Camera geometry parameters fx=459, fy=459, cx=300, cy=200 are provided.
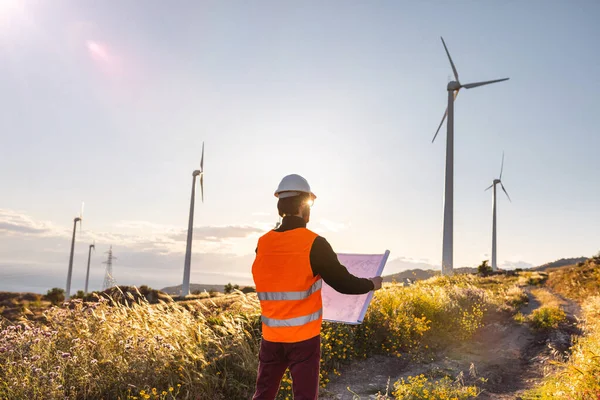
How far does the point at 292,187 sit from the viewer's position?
4.78m

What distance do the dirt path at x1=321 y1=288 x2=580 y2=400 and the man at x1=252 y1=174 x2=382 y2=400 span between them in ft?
10.8

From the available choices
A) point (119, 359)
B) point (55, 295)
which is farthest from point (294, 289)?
point (55, 295)

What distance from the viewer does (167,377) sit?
24.0 feet

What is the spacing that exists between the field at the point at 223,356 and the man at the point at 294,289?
259cm

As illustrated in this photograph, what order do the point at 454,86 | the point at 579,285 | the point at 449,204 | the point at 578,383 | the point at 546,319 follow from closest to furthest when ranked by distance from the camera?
the point at 578,383
the point at 546,319
the point at 579,285
the point at 449,204
the point at 454,86

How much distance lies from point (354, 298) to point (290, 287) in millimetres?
2711

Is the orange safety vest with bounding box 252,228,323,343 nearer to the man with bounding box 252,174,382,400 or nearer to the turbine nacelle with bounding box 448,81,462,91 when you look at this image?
the man with bounding box 252,174,382,400

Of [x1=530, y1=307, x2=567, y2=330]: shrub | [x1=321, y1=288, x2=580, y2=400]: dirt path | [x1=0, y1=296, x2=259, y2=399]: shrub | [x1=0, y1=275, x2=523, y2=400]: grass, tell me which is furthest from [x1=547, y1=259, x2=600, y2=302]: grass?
[x1=0, y1=296, x2=259, y2=399]: shrub

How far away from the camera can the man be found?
171 inches

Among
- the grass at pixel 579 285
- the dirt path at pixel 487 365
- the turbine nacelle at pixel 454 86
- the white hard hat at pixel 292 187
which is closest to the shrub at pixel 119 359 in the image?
the dirt path at pixel 487 365

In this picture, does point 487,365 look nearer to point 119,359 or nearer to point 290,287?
point 119,359

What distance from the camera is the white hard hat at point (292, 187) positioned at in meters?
4.75

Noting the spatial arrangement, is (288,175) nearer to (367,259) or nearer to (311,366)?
(311,366)

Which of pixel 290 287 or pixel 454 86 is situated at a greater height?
pixel 454 86
